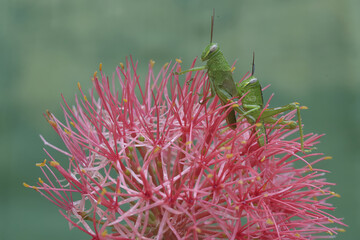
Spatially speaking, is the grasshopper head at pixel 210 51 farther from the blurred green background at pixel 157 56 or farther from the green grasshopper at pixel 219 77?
the blurred green background at pixel 157 56

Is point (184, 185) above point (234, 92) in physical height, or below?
below

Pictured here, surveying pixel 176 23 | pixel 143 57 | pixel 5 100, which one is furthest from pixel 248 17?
pixel 5 100

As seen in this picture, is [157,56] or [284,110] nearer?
[284,110]

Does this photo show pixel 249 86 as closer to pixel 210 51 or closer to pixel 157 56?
pixel 210 51

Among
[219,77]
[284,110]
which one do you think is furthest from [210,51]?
[284,110]

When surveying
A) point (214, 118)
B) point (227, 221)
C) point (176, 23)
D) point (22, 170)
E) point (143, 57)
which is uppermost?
point (176, 23)

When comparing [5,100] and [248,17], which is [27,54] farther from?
[248,17]

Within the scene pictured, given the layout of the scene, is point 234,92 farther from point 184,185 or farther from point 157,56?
point 157,56
